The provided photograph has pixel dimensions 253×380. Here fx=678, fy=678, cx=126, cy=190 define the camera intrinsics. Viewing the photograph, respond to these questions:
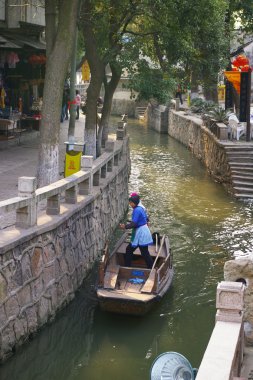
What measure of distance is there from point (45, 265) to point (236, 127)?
16117 millimetres

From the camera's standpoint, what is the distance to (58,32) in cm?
1457

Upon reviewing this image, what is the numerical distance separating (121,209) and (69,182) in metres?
7.07

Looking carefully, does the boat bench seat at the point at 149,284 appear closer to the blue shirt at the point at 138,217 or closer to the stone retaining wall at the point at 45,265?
the blue shirt at the point at 138,217

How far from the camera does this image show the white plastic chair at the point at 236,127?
1034 inches

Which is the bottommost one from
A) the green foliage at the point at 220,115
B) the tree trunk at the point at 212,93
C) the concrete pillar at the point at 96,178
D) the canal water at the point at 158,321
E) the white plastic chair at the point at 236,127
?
the canal water at the point at 158,321

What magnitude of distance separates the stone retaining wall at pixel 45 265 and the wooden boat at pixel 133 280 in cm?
76

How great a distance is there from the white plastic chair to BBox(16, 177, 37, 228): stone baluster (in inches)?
641

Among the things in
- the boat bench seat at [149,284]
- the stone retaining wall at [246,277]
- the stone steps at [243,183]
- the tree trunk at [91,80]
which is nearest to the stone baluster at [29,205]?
the boat bench seat at [149,284]

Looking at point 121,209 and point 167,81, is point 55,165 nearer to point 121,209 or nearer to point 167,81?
point 121,209

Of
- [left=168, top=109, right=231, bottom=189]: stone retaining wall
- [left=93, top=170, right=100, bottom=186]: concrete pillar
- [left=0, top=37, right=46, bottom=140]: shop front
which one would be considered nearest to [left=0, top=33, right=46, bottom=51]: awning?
[left=0, top=37, right=46, bottom=140]: shop front

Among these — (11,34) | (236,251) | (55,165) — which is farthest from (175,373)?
(11,34)

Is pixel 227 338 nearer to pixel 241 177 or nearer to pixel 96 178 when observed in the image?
pixel 96 178

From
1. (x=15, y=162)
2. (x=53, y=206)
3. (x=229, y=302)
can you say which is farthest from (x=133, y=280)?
(x=15, y=162)

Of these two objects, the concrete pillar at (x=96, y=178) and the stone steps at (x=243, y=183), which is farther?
the stone steps at (x=243, y=183)
